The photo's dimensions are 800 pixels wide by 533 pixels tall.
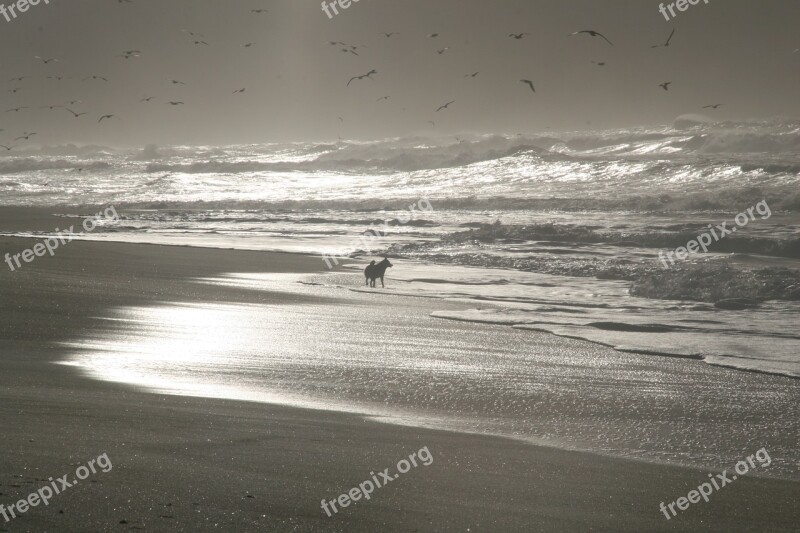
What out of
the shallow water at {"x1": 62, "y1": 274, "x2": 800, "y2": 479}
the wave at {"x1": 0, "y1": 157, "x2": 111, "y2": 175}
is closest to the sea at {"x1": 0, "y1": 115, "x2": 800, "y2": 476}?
the shallow water at {"x1": 62, "y1": 274, "x2": 800, "y2": 479}

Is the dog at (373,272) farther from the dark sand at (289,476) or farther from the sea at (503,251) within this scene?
the dark sand at (289,476)

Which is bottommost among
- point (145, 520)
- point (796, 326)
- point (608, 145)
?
point (796, 326)

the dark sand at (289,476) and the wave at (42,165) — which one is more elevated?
the wave at (42,165)

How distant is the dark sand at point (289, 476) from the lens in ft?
13.7

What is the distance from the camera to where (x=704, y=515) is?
15.1ft

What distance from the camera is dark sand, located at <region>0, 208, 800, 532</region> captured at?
13.7 ft

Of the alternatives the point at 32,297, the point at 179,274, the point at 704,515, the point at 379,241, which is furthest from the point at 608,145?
the point at 704,515

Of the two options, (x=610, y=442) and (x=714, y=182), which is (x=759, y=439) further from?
(x=714, y=182)

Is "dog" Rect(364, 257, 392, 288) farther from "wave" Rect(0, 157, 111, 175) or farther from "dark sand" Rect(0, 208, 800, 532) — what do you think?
"wave" Rect(0, 157, 111, 175)

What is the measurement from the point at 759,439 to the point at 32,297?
966cm

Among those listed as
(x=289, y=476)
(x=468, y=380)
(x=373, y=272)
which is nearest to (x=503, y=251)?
(x=373, y=272)

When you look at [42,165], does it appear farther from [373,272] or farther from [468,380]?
[468,380]

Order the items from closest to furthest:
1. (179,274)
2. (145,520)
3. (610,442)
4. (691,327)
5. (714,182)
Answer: (145,520)
(610,442)
(691,327)
(179,274)
(714,182)

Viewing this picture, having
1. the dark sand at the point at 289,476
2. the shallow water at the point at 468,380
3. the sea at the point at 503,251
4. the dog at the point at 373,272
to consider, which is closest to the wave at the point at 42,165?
the sea at the point at 503,251
